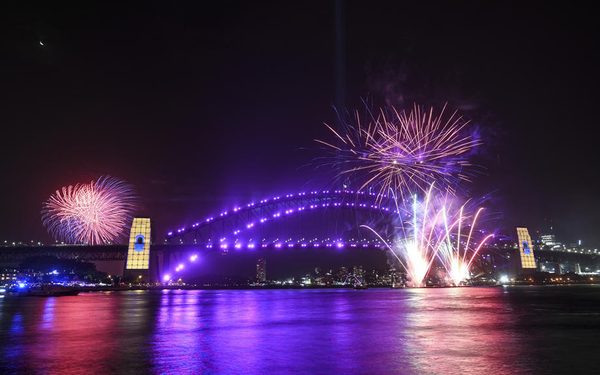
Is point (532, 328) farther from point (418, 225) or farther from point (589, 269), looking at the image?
point (589, 269)

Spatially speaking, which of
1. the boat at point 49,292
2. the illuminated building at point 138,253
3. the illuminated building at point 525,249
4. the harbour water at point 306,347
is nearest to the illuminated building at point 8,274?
the illuminated building at point 138,253

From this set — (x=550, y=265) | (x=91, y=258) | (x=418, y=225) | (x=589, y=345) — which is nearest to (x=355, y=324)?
(x=589, y=345)

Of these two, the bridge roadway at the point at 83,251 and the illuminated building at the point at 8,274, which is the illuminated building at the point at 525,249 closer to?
the bridge roadway at the point at 83,251

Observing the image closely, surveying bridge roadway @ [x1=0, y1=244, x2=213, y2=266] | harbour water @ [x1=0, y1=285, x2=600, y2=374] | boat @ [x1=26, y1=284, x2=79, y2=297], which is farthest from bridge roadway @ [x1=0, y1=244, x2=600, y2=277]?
harbour water @ [x1=0, y1=285, x2=600, y2=374]

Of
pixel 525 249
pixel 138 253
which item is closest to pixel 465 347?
pixel 138 253

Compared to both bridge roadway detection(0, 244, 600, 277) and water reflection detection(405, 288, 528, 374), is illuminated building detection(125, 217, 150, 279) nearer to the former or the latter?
bridge roadway detection(0, 244, 600, 277)
